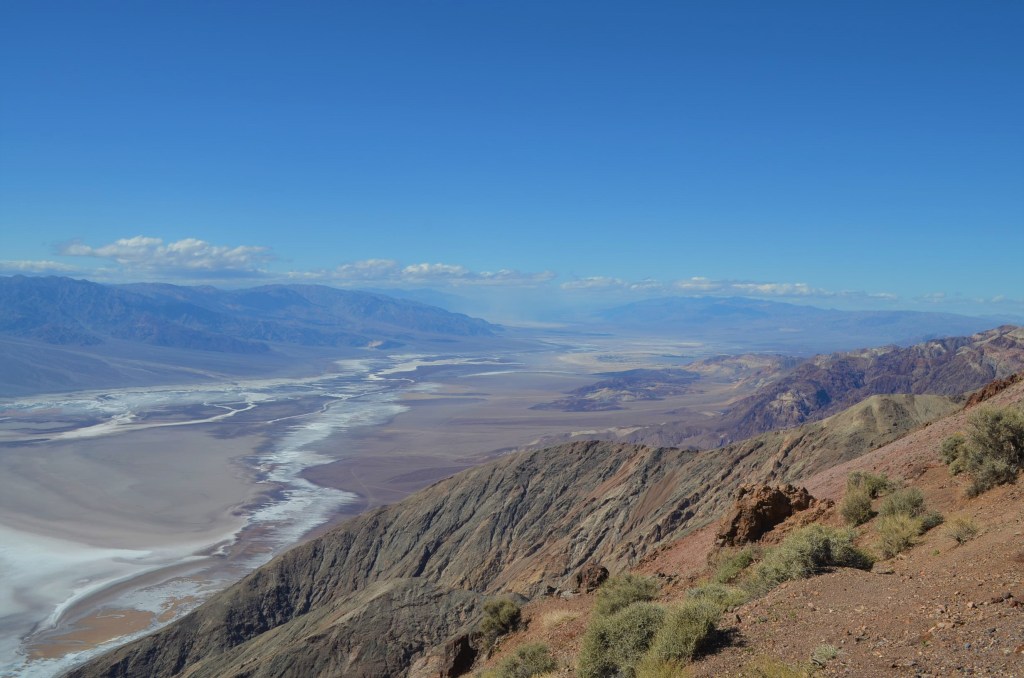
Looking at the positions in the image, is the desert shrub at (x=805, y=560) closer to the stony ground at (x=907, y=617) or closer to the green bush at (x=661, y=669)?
the stony ground at (x=907, y=617)

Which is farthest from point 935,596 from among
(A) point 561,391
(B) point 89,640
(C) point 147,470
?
(A) point 561,391

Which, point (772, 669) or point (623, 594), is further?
point (623, 594)

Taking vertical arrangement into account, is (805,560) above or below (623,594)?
above

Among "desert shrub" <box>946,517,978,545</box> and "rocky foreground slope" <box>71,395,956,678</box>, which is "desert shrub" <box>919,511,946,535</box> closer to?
"desert shrub" <box>946,517,978,545</box>

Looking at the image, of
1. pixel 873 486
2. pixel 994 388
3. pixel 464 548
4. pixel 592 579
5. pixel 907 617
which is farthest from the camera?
pixel 464 548

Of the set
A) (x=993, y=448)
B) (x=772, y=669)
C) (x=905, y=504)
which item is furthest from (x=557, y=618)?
(x=993, y=448)

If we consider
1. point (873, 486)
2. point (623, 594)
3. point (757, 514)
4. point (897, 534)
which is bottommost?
point (623, 594)

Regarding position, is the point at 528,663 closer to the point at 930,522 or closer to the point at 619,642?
the point at 619,642
